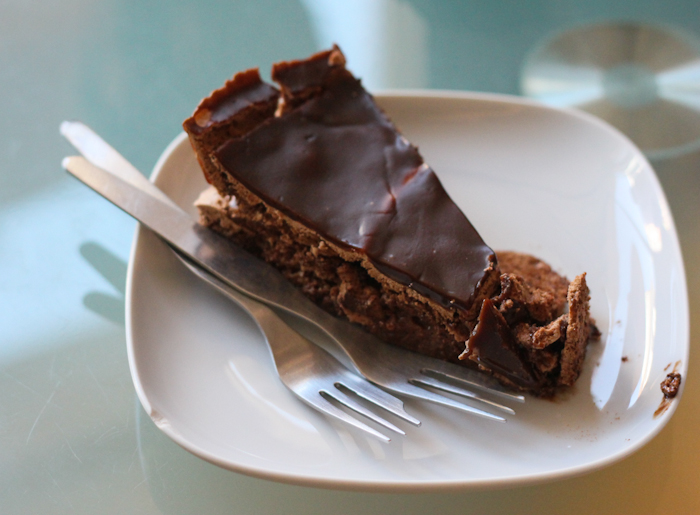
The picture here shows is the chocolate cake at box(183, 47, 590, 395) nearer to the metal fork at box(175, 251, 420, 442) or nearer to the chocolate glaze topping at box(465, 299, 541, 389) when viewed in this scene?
the chocolate glaze topping at box(465, 299, 541, 389)

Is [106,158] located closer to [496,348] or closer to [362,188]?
[362,188]

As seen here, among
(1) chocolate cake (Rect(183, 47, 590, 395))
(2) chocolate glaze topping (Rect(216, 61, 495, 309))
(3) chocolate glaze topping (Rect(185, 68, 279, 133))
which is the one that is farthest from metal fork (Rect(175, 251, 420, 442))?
(3) chocolate glaze topping (Rect(185, 68, 279, 133))

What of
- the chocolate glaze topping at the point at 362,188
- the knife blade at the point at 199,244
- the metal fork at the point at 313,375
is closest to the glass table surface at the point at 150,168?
the metal fork at the point at 313,375

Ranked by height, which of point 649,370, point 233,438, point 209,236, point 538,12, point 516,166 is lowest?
point 233,438

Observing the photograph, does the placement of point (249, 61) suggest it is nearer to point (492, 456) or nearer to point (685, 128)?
point (685, 128)

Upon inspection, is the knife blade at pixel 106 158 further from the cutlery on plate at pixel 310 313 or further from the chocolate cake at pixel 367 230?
the chocolate cake at pixel 367 230

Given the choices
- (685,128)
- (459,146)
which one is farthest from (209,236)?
(685,128)
